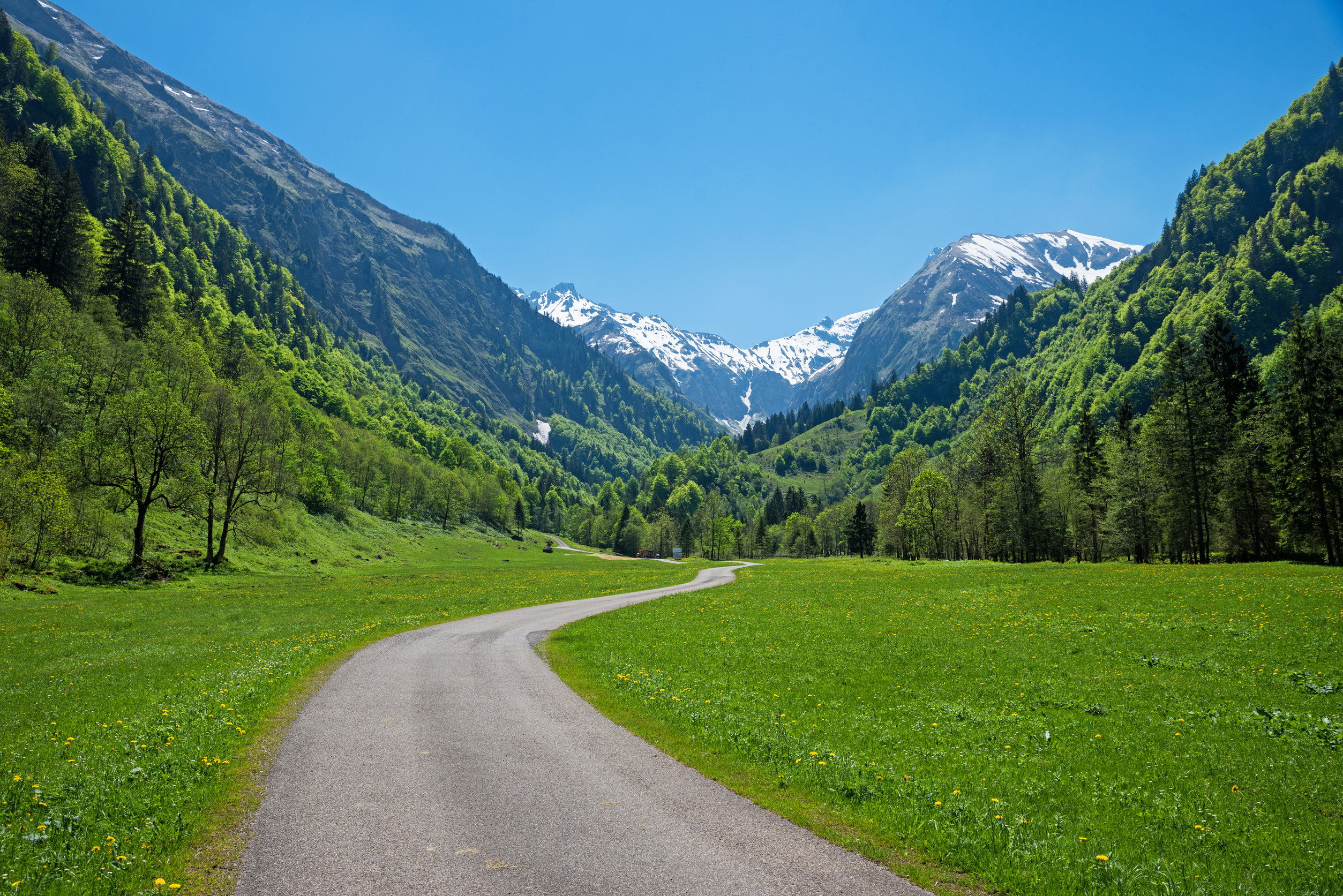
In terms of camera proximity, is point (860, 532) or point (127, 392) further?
point (860, 532)

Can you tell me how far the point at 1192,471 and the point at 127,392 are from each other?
349 ft

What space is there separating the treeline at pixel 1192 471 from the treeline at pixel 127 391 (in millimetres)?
85215

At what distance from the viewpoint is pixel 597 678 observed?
19.5 metres

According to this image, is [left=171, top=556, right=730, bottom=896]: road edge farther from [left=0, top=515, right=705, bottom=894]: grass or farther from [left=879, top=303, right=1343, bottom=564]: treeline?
[left=879, top=303, right=1343, bottom=564]: treeline

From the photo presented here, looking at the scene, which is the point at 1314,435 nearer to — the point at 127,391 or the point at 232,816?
the point at 232,816

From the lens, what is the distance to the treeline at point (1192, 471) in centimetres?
4369

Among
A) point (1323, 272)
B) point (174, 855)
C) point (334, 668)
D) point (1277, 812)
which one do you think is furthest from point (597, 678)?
point (1323, 272)

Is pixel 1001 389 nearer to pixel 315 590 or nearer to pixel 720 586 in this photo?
pixel 720 586

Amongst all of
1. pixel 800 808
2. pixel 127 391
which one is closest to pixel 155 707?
pixel 800 808

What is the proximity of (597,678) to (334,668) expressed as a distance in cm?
942

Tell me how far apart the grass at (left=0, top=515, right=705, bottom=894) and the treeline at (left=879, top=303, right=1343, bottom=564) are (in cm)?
5547

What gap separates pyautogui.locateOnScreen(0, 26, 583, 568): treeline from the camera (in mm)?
47906

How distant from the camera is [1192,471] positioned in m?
50.5

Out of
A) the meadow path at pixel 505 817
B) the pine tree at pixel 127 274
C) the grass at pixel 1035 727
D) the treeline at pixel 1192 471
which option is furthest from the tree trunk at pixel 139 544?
the treeline at pixel 1192 471
